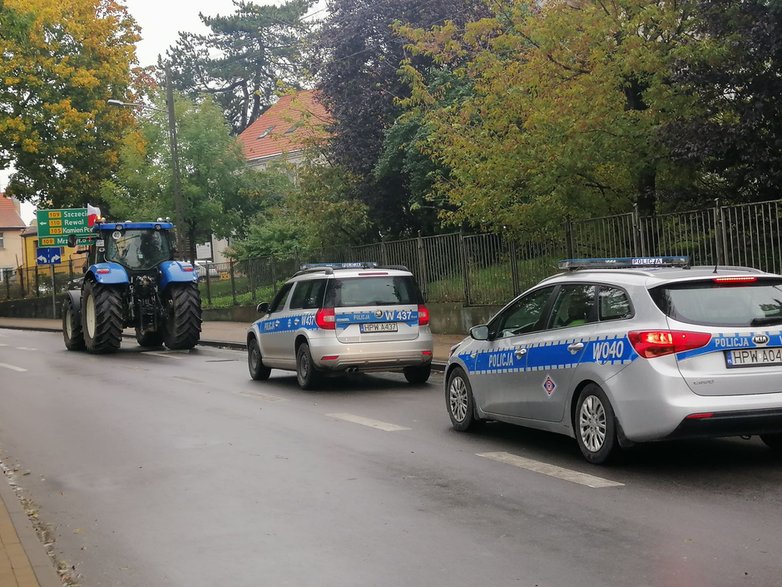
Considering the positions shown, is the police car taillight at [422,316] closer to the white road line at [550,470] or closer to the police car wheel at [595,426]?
the white road line at [550,470]

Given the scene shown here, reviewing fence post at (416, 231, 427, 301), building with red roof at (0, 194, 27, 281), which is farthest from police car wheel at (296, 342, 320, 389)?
building with red roof at (0, 194, 27, 281)

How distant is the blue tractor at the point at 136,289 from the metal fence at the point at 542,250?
558 cm

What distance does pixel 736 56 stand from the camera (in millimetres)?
16562

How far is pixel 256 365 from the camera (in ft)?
55.2

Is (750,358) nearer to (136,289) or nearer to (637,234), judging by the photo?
(637,234)

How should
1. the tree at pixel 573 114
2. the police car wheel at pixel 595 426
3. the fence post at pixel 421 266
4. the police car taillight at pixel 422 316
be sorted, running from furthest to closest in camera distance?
the fence post at pixel 421 266, the tree at pixel 573 114, the police car taillight at pixel 422 316, the police car wheel at pixel 595 426

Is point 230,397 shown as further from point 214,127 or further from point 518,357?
point 214,127

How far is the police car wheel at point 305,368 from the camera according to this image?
14789mm

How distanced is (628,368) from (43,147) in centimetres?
4123

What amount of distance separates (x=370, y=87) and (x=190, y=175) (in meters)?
17.0

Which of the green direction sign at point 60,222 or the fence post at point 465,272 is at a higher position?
the green direction sign at point 60,222

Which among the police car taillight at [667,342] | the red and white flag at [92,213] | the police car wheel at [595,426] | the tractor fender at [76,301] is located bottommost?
the police car wheel at [595,426]

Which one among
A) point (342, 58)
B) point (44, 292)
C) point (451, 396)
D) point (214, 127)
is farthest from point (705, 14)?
point (44, 292)

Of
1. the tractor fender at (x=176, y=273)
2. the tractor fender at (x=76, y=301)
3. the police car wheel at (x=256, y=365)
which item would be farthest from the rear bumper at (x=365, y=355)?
the tractor fender at (x=76, y=301)
